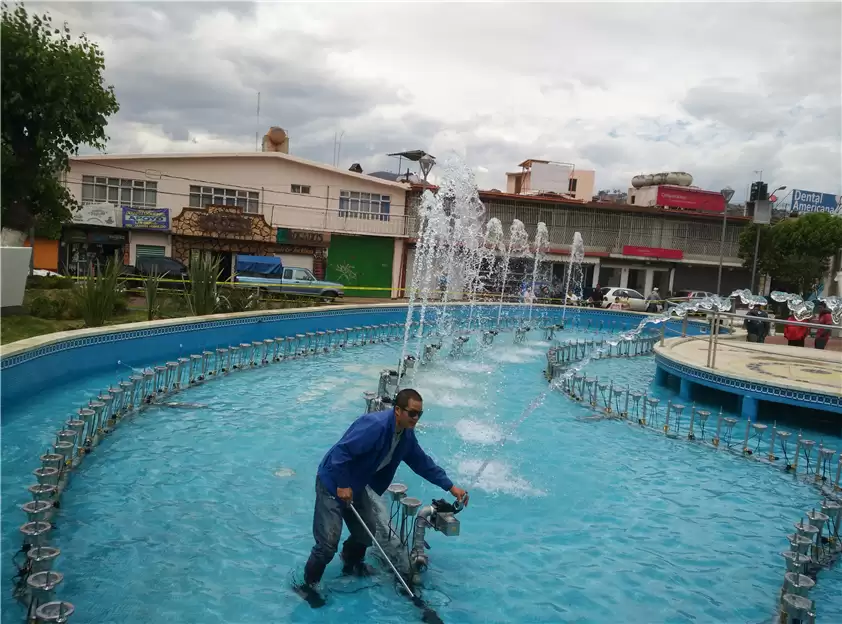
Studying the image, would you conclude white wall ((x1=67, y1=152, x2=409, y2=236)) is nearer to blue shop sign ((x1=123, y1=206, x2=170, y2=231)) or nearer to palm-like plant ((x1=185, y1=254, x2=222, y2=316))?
blue shop sign ((x1=123, y1=206, x2=170, y2=231))

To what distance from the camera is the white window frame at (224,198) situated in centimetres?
3023

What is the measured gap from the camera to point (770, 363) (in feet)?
44.2

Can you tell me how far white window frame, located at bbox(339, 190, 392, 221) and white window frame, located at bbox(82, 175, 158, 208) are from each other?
342 inches

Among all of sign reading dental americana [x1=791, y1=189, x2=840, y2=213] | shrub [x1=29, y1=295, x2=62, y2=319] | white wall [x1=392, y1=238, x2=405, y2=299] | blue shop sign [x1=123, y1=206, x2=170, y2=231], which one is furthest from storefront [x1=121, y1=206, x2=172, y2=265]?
sign reading dental americana [x1=791, y1=189, x2=840, y2=213]

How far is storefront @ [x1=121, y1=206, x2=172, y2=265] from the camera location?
94.3 ft

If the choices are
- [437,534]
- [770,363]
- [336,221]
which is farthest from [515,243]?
[437,534]

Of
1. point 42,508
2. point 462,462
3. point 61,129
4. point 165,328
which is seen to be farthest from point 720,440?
point 61,129

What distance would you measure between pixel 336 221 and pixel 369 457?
2781 cm

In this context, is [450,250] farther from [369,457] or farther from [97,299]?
[369,457]

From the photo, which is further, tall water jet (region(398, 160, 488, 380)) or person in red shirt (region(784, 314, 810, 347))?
tall water jet (region(398, 160, 488, 380))

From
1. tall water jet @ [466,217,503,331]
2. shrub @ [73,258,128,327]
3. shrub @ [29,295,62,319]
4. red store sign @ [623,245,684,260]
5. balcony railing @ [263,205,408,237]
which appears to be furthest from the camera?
red store sign @ [623,245,684,260]

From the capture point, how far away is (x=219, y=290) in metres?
16.6

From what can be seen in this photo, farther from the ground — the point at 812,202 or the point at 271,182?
the point at 812,202

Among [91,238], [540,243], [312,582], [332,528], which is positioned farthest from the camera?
[540,243]
